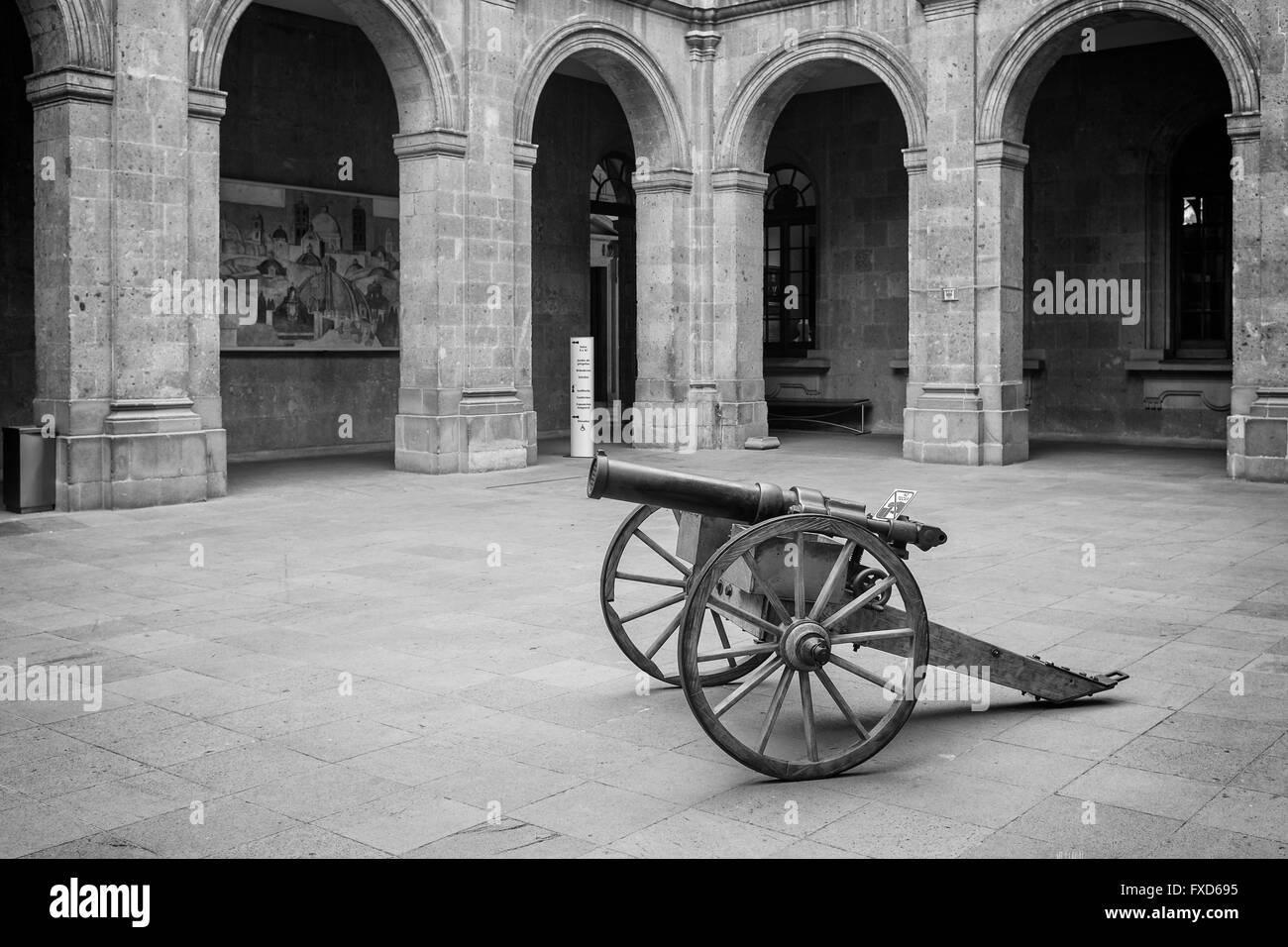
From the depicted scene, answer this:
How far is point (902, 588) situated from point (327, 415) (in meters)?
A: 14.4

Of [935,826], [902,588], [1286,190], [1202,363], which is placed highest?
[1286,190]

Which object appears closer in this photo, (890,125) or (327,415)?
(327,415)

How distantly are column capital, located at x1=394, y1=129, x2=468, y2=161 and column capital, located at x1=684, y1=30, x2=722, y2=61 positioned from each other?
16.1 feet

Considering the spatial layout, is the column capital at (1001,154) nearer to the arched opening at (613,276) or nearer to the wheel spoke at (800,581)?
the arched opening at (613,276)

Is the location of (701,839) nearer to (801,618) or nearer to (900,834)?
(900,834)

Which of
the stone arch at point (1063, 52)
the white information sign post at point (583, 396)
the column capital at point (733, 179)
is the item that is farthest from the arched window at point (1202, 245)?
the white information sign post at point (583, 396)

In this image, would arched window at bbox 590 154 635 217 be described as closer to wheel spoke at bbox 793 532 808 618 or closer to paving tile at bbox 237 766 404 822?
wheel spoke at bbox 793 532 808 618

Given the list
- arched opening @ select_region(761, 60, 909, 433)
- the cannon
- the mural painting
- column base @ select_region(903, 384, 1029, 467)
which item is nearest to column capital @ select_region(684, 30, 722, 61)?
arched opening @ select_region(761, 60, 909, 433)

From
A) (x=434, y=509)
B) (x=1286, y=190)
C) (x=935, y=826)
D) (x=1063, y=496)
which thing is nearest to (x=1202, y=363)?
(x=1286, y=190)

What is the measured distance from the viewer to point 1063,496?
42.1ft

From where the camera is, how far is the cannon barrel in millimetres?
4695

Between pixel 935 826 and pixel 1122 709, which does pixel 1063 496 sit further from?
pixel 935 826

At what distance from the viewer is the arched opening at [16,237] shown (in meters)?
14.6

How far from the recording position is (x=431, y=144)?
1491 centimetres
